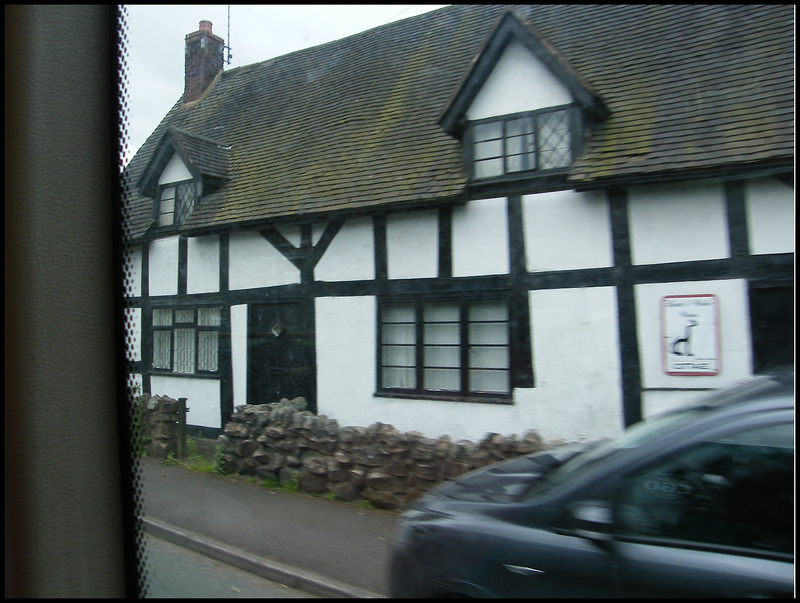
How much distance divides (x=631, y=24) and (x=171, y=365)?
18.0 feet

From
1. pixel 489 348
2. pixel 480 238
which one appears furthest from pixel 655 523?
pixel 480 238

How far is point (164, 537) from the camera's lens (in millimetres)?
4086

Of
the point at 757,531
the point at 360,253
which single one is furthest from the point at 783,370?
the point at 360,253

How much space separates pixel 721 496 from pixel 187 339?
4817 mm

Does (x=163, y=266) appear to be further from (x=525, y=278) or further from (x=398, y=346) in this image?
(x=525, y=278)

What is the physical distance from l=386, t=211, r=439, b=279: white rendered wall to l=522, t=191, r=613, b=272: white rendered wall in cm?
99

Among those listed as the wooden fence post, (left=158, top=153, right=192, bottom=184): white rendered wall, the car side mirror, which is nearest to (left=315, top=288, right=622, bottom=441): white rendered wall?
the wooden fence post

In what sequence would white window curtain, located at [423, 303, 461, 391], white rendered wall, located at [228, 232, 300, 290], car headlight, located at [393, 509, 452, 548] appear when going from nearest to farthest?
car headlight, located at [393, 509, 452, 548]
white window curtain, located at [423, 303, 461, 391]
white rendered wall, located at [228, 232, 300, 290]

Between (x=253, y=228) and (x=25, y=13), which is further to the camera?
(x=253, y=228)

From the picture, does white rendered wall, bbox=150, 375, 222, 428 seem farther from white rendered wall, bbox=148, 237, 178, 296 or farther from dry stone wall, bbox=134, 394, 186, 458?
white rendered wall, bbox=148, 237, 178, 296

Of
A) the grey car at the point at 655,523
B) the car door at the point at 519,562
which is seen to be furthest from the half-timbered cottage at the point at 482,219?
the car door at the point at 519,562

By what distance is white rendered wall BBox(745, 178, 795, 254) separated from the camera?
4625 mm

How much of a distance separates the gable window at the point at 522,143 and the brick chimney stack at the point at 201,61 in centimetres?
284

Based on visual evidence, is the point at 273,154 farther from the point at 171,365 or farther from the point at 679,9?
the point at 679,9
